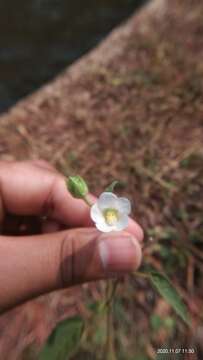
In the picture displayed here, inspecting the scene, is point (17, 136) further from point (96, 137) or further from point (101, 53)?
point (101, 53)

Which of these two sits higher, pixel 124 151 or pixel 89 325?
pixel 124 151

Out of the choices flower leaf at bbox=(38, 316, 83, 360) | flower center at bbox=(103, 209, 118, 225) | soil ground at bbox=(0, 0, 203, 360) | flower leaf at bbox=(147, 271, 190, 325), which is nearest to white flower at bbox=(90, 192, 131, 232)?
flower center at bbox=(103, 209, 118, 225)

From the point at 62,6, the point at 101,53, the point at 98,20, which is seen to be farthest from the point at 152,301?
the point at 62,6

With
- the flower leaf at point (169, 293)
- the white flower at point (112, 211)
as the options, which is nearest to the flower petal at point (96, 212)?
the white flower at point (112, 211)

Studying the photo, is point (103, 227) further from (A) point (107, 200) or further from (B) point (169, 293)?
(B) point (169, 293)

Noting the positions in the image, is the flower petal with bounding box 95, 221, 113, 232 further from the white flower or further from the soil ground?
the soil ground

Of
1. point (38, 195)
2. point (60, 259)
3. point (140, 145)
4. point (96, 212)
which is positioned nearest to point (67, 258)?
point (60, 259)

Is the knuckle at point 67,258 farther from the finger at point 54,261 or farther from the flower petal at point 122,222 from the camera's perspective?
the flower petal at point 122,222
